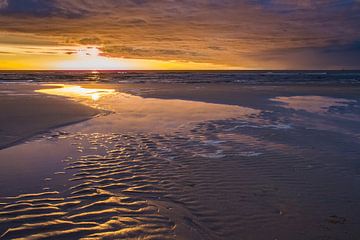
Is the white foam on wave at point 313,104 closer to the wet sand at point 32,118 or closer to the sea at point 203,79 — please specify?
the wet sand at point 32,118

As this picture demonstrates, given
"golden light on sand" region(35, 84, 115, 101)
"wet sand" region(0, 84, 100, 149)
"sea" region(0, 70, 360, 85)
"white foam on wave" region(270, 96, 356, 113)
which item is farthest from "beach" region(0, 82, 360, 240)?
"sea" region(0, 70, 360, 85)

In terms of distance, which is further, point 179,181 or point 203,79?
point 203,79

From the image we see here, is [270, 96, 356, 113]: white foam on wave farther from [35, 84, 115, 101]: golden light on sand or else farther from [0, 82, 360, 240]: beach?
[35, 84, 115, 101]: golden light on sand

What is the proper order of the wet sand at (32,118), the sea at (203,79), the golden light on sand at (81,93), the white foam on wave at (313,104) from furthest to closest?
the sea at (203,79) → the golden light on sand at (81,93) → the white foam on wave at (313,104) → the wet sand at (32,118)

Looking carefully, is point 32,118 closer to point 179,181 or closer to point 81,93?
point 179,181

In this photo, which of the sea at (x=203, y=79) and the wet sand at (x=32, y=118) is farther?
the sea at (x=203, y=79)

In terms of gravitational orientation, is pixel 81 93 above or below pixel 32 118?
above

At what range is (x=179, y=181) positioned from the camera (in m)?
6.47

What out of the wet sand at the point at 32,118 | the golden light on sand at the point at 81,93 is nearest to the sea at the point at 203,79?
the golden light on sand at the point at 81,93

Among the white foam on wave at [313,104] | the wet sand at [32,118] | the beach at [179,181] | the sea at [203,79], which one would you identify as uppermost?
the sea at [203,79]

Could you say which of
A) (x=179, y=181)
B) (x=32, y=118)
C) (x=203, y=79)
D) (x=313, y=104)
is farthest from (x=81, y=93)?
(x=203, y=79)

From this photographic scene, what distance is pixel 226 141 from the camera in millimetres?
9828

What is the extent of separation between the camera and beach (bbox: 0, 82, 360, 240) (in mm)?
4602

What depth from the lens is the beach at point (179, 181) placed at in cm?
460
